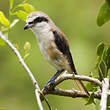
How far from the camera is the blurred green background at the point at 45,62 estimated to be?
15.3 ft

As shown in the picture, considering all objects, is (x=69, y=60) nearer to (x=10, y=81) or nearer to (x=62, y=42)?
(x=62, y=42)

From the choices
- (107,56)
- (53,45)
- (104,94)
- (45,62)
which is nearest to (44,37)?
(53,45)

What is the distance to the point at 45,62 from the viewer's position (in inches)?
188

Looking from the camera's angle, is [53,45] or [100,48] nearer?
[100,48]

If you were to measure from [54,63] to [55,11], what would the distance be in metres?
2.78

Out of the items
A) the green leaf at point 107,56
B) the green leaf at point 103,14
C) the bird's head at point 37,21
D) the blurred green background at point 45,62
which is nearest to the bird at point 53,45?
the bird's head at point 37,21

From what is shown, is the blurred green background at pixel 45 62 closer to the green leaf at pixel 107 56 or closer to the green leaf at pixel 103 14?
the green leaf at pixel 107 56

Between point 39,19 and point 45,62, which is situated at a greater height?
point 39,19

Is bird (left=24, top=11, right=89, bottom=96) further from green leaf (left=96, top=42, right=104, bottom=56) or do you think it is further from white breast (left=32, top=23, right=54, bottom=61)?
green leaf (left=96, top=42, right=104, bottom=56)

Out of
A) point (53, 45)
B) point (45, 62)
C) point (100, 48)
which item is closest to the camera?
point (100, 48)

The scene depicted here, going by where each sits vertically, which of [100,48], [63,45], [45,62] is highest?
[100,48]

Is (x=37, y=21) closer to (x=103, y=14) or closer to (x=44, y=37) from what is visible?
(x=44, y=37)

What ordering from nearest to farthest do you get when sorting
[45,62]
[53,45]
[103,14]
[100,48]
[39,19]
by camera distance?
1. [103,14]
2. [100,48]
3. [53,45]
4. [39,19]
5. [45,62]

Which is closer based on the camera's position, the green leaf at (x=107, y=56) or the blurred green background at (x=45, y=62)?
the green leaf at (x=107, y=56)
